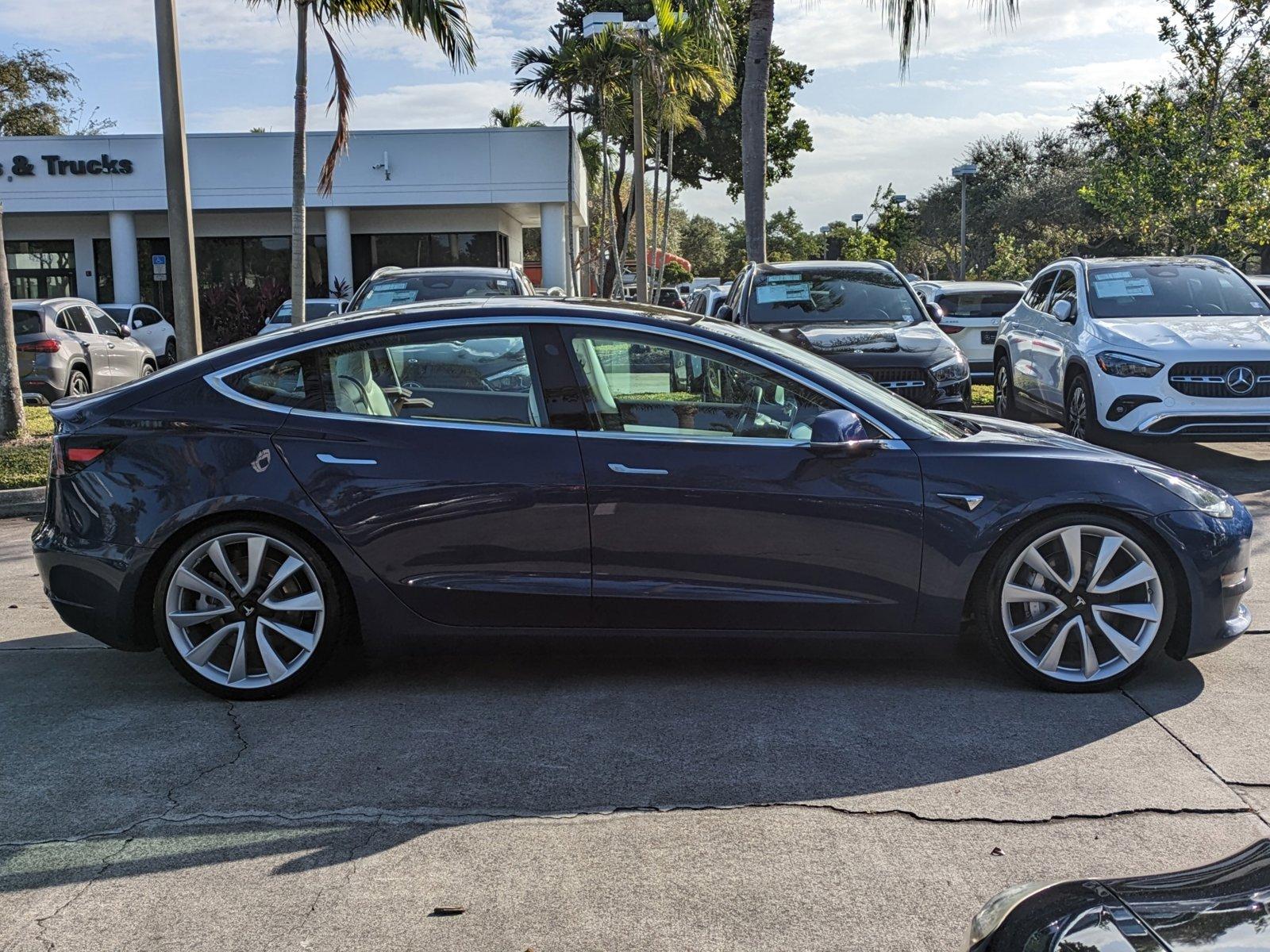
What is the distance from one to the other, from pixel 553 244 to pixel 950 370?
Answer: 2348 cm

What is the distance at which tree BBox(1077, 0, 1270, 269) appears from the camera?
19266 millimetres

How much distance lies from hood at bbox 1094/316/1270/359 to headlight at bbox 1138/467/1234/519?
5383 mm

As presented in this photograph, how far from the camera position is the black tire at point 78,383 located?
1595 cm

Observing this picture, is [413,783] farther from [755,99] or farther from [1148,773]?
[755,99]

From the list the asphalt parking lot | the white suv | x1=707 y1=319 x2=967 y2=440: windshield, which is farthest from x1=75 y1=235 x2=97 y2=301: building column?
x1=707 y1=319 x2=967 y2=440: windshield

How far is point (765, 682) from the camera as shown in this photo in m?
5.07

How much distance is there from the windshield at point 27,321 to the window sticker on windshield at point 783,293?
9251 millimetres

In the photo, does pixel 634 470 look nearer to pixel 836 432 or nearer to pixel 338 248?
pixel 836 432

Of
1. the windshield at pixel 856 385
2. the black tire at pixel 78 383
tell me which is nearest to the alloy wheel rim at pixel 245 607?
the windshield at pixel 856 385

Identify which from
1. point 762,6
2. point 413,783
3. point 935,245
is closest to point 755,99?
point 762,6

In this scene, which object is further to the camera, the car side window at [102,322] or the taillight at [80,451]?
the car side window at [102,322]

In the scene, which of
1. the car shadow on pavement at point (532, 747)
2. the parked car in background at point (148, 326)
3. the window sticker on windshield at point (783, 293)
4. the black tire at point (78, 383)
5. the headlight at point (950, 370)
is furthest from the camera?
the parked car in background at point (148, 326)

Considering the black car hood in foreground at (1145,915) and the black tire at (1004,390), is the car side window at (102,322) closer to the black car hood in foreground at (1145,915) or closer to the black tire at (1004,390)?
the black tire at (1004,390)

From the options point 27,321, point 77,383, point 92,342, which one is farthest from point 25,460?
point 92,342
